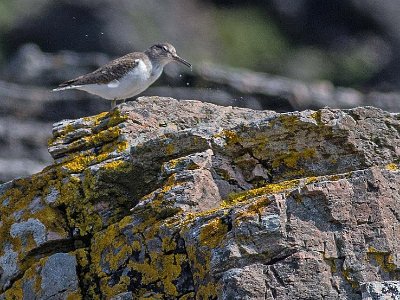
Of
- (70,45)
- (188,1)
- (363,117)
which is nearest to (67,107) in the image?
(70,45)

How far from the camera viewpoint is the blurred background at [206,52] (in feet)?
111

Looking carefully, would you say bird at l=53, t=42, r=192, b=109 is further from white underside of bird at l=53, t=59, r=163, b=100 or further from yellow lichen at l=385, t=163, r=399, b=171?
yellow lichen at l=385, t=163, r=399, b=171

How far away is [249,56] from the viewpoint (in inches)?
2179

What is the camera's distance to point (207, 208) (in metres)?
10.3

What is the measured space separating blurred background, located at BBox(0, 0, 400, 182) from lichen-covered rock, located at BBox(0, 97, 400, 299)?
48.2ft

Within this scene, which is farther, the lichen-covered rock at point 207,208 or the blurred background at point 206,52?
the blurred background at point 206,52

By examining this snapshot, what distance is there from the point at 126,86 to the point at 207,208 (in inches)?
301

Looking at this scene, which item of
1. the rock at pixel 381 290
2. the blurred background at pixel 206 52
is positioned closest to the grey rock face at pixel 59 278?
the rock at pixel 381 290

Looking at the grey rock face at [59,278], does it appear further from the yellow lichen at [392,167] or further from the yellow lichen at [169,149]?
the yellow lichen at [392,167]

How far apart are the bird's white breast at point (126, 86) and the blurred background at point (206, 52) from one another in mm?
8498

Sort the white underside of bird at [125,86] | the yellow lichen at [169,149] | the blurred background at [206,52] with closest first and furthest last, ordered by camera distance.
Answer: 1. the yellow lichen at [169,149]
2. the white underside of bird at [125,86]
3. the blurred background at [206,52]

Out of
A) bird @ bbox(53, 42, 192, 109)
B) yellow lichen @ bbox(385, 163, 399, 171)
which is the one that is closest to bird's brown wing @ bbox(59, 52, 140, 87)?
bird @ bbox(53, 42, 192, 109)

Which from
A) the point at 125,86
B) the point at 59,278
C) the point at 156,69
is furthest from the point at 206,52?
the point at 59,278

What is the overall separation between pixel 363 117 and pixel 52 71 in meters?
28.0
